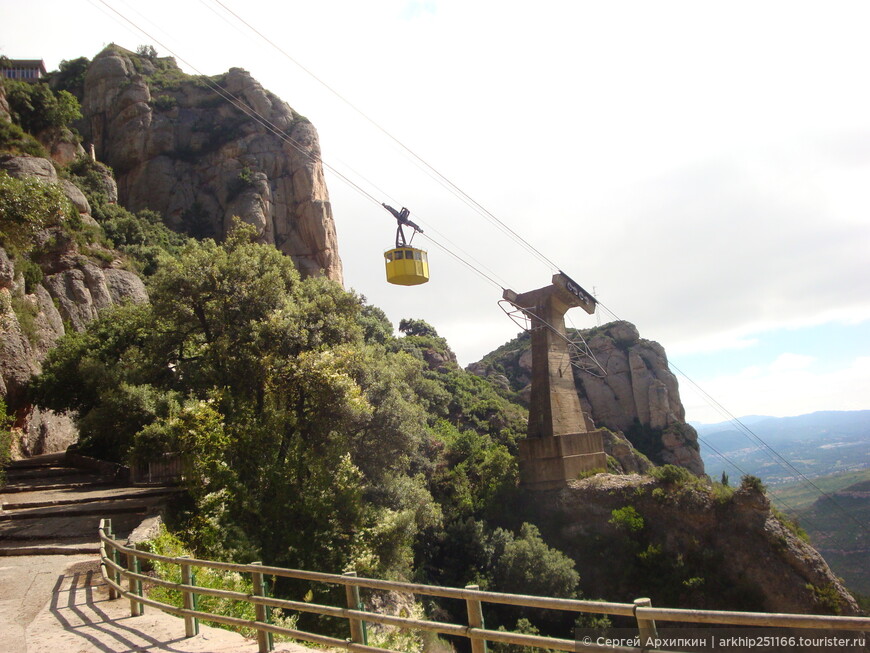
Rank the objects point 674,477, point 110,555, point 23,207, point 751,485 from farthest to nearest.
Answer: point 674,477
point 751,485
point 23,207
point 110,555

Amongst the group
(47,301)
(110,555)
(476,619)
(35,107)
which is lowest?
(110,555)

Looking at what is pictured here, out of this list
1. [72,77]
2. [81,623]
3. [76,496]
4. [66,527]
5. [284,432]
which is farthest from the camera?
[72,77]

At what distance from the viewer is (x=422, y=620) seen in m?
6.44

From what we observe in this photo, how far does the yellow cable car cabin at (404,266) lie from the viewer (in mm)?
19969

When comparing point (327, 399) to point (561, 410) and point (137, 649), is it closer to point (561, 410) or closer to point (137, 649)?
point (137, 649)

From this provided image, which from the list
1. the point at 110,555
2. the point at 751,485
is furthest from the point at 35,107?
the point at 751,485

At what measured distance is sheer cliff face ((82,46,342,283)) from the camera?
56531mm

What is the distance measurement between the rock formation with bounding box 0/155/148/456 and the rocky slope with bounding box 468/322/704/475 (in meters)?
41.4

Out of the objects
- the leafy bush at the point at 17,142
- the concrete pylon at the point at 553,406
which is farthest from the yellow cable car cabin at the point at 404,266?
the leafy bush at the point at 17,142

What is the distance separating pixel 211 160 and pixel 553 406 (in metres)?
45.9

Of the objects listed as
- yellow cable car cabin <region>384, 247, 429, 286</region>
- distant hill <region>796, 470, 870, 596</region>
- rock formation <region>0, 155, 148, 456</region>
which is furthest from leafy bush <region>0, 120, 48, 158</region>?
distant hill <region>796, 470, 870, 596</region>

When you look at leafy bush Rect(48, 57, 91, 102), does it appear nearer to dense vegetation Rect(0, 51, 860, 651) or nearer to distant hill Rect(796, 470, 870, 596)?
dense vegetation Rect(0, 51, 860, 651)

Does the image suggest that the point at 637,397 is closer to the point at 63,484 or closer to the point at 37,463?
the point at 37,463

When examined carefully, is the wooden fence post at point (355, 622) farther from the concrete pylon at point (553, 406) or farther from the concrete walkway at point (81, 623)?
the concrete pylon at point (553, 406)
